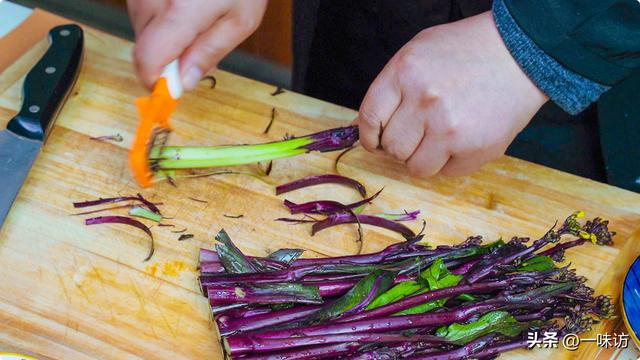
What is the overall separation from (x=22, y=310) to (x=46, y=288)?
0.27 feet

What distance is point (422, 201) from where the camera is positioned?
2.22 m

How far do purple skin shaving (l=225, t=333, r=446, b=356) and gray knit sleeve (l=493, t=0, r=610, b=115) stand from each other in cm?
73

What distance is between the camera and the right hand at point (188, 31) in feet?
6.57

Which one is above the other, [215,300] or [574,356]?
[574,356]

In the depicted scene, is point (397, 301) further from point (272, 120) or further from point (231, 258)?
point (272, 120)

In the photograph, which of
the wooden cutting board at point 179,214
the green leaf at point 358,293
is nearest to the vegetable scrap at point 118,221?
the wooden cutting board at point 179,214

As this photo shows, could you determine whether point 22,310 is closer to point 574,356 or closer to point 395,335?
point 395,335

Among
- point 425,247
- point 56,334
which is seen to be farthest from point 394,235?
point 56,334

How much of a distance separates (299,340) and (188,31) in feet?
2.95

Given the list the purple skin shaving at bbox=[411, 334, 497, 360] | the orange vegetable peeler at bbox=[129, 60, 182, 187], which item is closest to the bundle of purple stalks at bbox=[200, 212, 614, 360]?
the purple skin shaving at bbox=[411, 334, 497, 360]

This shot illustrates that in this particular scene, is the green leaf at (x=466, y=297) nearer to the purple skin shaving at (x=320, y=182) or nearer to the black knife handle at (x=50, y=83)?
the purple skin shaving at (x=320, y=182)

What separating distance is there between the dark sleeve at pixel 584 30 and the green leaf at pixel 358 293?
722 mm

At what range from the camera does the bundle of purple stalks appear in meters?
1.81

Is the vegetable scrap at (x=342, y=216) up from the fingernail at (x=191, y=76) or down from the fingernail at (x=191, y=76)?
down
